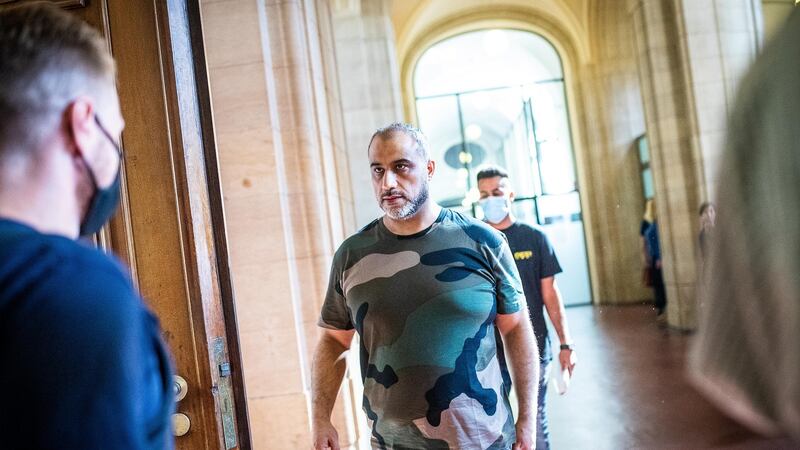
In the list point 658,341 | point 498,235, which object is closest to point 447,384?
point 498,235

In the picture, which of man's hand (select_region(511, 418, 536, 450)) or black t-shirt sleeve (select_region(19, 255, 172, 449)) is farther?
man's hand (select_region(511, 418, 536, 450))

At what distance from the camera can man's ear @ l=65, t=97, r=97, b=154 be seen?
0.94 meters

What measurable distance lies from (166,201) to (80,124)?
4.41ft

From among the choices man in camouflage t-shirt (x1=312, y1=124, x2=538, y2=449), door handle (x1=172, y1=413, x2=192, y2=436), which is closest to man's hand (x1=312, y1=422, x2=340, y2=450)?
man in camouflage t-shirt (x1=312, y1=124, x2=538, y2=449)

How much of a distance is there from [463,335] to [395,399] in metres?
0.33

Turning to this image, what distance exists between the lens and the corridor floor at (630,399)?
5355 millimetres

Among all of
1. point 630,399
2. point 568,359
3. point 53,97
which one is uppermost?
point 53,97

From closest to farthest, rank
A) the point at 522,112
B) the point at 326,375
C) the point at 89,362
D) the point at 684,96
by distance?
the point at 89,362, the point at 326,375, the point at 684,96, the point at 522,112

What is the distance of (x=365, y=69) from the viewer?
805 centimetres

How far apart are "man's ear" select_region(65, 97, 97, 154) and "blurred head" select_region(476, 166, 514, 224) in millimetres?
3507

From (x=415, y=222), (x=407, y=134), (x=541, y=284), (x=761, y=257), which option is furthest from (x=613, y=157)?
(x=761, y=257)

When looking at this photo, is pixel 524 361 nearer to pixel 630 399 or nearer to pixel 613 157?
pixel 630 399

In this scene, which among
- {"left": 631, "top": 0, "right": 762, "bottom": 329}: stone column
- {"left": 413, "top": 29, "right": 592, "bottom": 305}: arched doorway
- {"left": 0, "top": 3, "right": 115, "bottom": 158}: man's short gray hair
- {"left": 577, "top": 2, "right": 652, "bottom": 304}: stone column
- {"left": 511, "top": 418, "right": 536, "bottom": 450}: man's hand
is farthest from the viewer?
{"left": 413, "top": 29, "right": 592, "bottom": 305}: arched doorway

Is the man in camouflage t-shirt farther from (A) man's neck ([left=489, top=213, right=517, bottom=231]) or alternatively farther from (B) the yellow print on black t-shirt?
(A) man's neck ([left=489, top=213, right=517, bottom=231])
